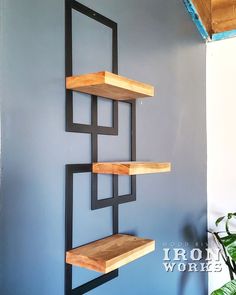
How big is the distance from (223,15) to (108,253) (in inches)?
75.6

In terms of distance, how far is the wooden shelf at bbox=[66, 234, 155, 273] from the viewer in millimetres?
1069

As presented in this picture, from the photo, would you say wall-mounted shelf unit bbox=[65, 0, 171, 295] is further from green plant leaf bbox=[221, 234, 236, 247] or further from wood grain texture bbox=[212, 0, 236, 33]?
wood grain texture bbox=[212, 0, 236, 33]

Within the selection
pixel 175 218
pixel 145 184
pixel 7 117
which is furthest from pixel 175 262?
pixel 7 117

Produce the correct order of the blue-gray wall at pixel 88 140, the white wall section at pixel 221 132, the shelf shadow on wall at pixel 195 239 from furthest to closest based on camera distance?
the white wall section at pixel 221 132 → the shelf shadow on wall at pixel 195 239 → the blue-gray wall at pixel 88 140

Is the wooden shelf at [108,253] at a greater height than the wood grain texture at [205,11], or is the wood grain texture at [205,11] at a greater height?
the wood grain texture at [205,11]

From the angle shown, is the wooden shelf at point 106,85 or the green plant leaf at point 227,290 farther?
the green plant leaf at point 227,290

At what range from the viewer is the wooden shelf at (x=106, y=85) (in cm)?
109

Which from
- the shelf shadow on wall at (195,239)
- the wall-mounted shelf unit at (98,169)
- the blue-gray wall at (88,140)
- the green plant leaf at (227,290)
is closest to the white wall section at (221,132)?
the shelf shadow on wall at (195,239)

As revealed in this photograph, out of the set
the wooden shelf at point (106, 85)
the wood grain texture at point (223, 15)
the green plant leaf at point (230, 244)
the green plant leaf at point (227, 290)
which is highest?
the wood grain texture at point (223, 15)

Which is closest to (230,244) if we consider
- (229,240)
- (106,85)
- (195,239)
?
(229,240)

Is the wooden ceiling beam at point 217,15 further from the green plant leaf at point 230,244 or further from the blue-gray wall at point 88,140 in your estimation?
the green plant leaf at point 230,244

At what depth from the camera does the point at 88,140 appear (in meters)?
1.26

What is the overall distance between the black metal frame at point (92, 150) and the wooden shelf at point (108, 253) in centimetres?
5

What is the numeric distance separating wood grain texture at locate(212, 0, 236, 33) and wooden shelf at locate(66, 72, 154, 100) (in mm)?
1281
